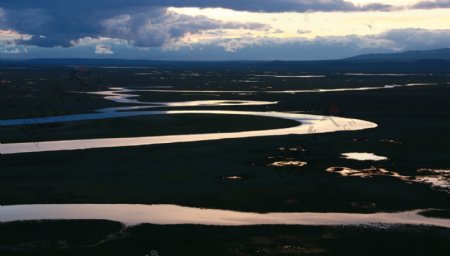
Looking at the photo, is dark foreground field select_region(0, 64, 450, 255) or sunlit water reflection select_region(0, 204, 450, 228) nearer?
dark foreground field select_region(0, 64, 450, 255)

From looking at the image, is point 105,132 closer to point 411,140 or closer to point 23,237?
point 411,140

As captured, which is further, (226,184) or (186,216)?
(226,184)

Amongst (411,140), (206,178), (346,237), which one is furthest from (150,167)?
(411,140)

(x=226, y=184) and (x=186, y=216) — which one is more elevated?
(x=186, y=216)

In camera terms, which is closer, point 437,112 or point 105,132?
point 105,132

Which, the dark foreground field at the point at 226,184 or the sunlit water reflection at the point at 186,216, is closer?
the dark foreground field at the point at 226,184

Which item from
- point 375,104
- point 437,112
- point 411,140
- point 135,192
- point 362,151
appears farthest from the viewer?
point 375,104

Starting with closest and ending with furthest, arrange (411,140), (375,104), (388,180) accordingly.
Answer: (388,180), (411,140), (375,104)
